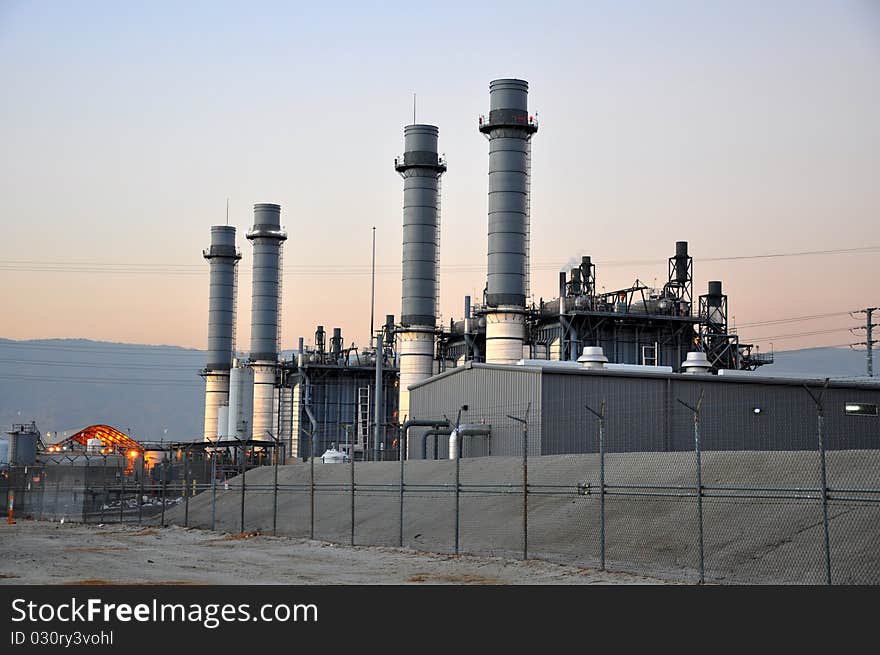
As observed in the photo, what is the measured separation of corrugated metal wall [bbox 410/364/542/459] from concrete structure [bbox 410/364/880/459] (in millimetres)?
47

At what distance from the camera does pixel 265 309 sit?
295 ft

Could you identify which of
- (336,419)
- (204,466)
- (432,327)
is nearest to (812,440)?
(432,327)

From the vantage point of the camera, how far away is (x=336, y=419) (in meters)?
92.8

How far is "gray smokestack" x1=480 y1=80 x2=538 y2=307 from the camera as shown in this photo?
65.2 metres

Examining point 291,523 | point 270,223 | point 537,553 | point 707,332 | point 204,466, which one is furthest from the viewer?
point 270,223

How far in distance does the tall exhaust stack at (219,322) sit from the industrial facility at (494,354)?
124 mm

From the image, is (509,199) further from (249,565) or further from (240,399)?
(249,565)

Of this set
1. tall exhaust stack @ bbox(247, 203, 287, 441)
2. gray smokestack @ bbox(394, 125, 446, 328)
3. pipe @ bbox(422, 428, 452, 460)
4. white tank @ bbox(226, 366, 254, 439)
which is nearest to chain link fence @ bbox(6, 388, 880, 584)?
pipe @ bbox(422, 428, 452, 460)

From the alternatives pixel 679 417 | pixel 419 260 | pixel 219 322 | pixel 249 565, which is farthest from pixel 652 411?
pixel 219 322

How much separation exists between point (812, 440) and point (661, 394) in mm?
6582

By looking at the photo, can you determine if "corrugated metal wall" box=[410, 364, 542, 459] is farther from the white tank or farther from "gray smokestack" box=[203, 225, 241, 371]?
"gray smokestack" box=[203, 225, 241, 371]

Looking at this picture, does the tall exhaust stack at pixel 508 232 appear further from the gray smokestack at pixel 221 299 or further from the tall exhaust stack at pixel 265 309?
the gray smokestack at pixel 221 299

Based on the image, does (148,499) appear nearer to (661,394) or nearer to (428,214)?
(428,214)

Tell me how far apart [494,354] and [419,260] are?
27.6ft
